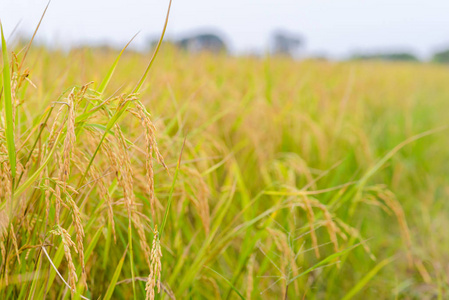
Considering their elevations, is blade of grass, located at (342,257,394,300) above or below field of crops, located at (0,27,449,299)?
below

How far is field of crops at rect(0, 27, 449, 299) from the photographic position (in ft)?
2.85

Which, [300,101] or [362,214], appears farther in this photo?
[300,101]

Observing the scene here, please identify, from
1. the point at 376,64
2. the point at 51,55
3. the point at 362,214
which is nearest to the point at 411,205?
the point at 362,214

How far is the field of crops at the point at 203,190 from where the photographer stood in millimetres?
868

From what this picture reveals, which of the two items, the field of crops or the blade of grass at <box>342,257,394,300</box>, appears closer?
the field of crops

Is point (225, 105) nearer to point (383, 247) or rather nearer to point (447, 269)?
point (383, 247)

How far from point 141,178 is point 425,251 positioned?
1.71m

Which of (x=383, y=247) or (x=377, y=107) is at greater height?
(x=377, y=107)

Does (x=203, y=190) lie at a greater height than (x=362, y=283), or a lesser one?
greater

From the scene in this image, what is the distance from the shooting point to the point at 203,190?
136cm

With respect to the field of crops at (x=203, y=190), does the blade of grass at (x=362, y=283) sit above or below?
below

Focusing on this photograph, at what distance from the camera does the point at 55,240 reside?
1098 millimetres

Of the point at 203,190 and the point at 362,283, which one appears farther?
the point at 362,283

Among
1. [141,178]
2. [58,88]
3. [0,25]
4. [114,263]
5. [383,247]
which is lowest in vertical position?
[383,247]
